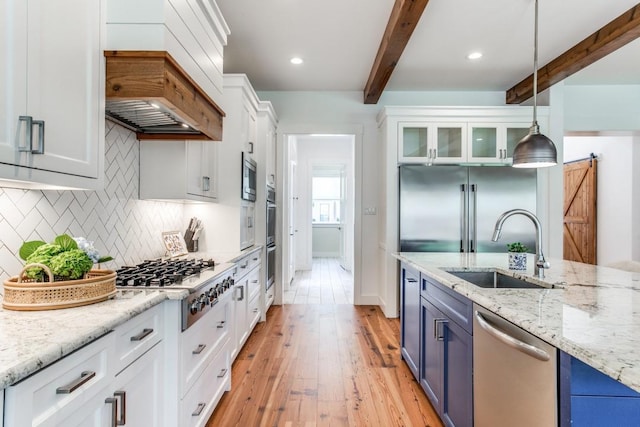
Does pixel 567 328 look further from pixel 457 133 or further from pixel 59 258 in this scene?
pixel 457 133

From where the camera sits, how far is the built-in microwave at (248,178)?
3137 mm

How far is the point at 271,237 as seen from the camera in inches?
165

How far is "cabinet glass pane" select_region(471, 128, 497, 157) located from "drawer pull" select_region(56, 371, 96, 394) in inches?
160

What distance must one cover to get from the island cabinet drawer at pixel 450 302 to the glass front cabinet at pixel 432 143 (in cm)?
217

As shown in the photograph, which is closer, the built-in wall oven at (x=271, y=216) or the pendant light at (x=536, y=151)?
the pendant light at (x=536, y=151)

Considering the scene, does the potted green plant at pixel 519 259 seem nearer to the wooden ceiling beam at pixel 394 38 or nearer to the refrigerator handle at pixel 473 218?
the wooden ceiling beam at pixel 394 38

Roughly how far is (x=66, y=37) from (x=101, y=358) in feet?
3.58

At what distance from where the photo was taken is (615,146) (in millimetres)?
5453

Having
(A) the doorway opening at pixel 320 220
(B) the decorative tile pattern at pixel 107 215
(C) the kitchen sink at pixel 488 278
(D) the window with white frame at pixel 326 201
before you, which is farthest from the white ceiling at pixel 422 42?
(D) the window with white frame at pixel 326 201

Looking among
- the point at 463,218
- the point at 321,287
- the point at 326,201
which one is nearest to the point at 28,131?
the point at 463,218

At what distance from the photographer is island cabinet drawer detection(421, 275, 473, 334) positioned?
1.56 metres

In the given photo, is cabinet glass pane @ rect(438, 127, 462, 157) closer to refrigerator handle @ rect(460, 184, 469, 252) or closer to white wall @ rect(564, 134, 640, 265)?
refrigerator handle @ rect(460, 184, 469, 252)

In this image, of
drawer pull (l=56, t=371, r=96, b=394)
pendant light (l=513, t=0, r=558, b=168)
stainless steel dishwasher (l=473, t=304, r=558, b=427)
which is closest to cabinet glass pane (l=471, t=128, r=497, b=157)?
pendant light (l=513, t=0, r=558, b=168)

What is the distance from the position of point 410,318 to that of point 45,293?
2.15 m
